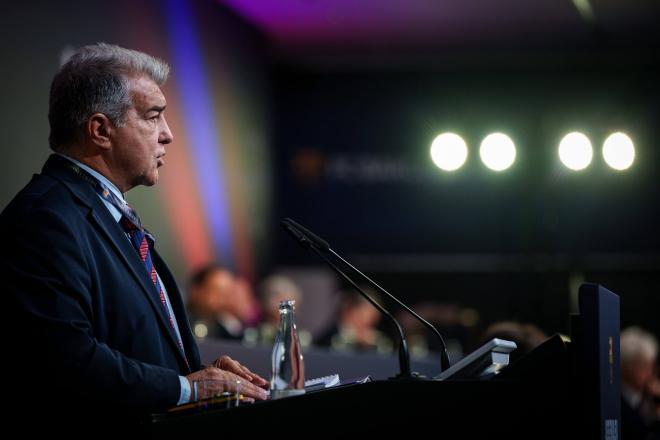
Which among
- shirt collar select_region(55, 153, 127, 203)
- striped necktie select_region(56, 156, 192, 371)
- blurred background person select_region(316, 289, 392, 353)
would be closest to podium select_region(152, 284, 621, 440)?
striped necktie select_region(56, 156, 192, 371)

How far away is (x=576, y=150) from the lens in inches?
256

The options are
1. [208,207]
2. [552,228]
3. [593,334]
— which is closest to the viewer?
[593,334]

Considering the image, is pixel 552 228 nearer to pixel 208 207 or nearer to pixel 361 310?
pixel 361 310

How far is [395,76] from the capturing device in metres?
9.92

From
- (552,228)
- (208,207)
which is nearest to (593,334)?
(208,207)

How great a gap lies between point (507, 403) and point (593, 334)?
275 mm

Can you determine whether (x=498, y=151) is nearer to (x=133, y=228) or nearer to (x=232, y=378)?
(x=133, y=228)

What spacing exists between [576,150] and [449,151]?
2.98 ft

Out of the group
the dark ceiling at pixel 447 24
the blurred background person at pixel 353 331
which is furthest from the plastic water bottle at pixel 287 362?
the dark ceiling at pixel 447 24

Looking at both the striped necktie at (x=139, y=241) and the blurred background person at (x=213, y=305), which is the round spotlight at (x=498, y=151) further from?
the striped necktie at (x=139, y=241)

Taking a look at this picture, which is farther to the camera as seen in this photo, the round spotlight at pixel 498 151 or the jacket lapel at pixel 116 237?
the round spotlight at pixel 498 151

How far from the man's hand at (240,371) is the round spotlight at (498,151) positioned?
4731mm

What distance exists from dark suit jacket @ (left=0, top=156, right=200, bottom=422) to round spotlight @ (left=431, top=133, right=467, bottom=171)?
4761 mm

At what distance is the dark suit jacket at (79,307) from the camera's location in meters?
2.06
